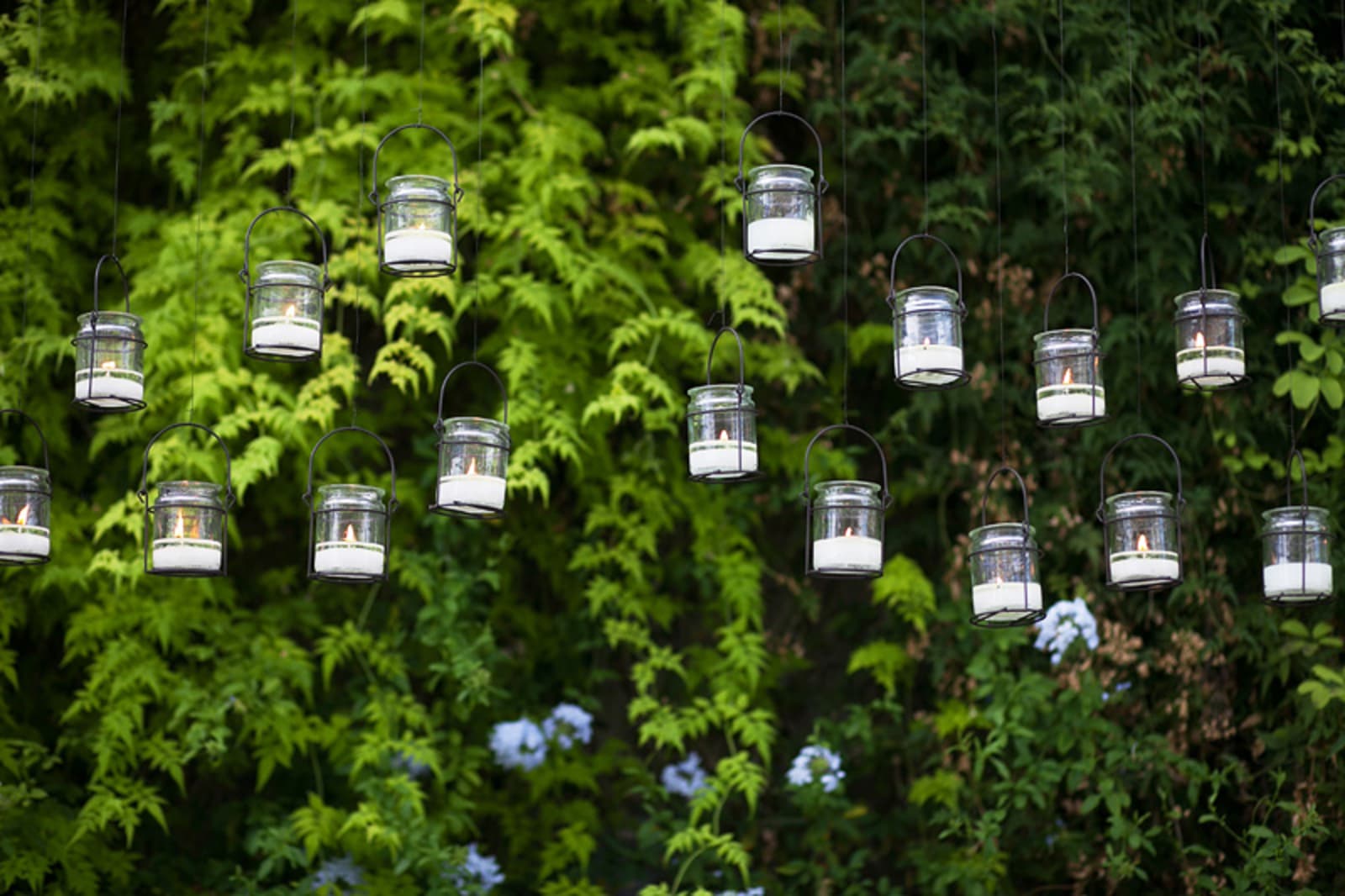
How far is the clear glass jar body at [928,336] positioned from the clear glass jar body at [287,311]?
1.27 meters

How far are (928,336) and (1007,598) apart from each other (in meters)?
0.62

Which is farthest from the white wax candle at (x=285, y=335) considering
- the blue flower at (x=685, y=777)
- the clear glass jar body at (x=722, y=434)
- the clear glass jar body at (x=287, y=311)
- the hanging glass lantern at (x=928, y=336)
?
the blue flower at (x=685, y=777)

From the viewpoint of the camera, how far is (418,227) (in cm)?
372

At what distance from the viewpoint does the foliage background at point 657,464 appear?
4961 millimetres

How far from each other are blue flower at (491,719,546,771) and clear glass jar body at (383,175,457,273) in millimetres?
1826

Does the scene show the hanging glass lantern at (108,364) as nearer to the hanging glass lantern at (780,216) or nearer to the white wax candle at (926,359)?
the hanging glass lantern at (780,216)

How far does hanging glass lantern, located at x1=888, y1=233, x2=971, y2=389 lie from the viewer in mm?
3602

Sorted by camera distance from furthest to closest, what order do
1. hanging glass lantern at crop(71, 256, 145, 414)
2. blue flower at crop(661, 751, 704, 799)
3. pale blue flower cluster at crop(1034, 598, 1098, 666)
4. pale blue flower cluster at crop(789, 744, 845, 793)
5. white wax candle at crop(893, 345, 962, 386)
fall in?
blue flower at crop(661, 751, 704, 799) < pale blue flower cluster at crop(789, 744, 845, 793) < pale blue flower cluster at crop(1034, 598, 1098, 666) < hanging glass lantern at crop(71, 256, 145, 414) < white wax candle at crop(893, 345, 962, 386)

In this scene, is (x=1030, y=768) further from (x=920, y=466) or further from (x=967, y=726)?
(x=920, y=466)

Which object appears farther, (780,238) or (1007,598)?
(1007,598)

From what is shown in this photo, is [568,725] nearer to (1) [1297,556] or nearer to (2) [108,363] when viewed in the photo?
(2) [108,363]

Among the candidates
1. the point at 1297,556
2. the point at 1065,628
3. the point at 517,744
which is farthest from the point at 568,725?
the point at 1297,556

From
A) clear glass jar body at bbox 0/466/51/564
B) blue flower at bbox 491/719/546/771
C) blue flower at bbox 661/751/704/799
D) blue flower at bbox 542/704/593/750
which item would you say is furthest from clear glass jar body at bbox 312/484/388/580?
blue flower at bbox 661/751/704/799

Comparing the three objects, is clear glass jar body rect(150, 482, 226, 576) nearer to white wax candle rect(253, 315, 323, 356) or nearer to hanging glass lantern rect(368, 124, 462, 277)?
white wax candle rect(253, 315, 323, 356)
